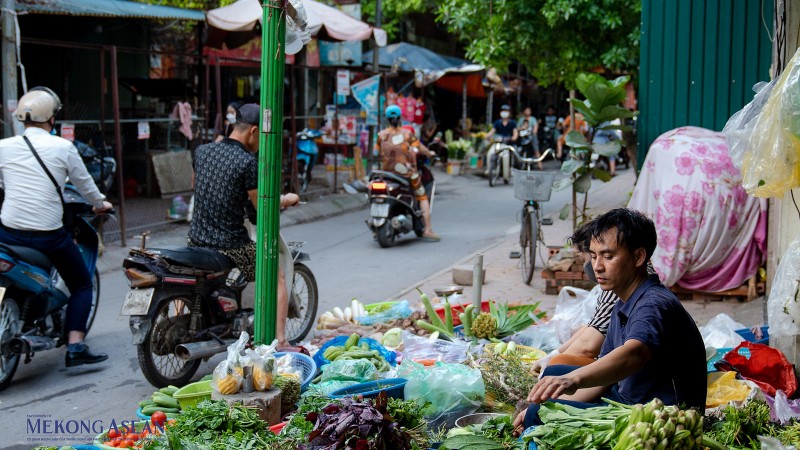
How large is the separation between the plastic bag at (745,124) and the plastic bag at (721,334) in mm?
1755

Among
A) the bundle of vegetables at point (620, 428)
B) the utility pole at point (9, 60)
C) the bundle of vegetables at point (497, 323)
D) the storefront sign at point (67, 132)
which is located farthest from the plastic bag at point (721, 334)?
the utility pole at point (9, 60)

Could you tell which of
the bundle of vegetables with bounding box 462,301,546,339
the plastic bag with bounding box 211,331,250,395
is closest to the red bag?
the bundle of vegetables with bounding box 462,301,546,339

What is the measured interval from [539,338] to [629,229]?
9.54 feet

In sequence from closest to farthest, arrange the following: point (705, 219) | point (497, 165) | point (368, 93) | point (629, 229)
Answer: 1. point (629, 229)
2. point (705, 219)
3. point (368, 93)
4. point (497, 165)

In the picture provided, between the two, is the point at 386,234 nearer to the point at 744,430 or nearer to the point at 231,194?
the point at 231,194

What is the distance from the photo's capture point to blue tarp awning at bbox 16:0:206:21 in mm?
10847

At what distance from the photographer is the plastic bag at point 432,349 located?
612cm

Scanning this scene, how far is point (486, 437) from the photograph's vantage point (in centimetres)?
388

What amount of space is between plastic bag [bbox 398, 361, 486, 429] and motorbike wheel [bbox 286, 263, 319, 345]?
2564 mm

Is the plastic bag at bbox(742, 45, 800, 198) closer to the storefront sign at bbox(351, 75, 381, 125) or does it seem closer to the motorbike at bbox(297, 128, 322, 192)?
the motorbike at bbox(297, 128, 322, 192)

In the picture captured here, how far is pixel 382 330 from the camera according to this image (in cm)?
710

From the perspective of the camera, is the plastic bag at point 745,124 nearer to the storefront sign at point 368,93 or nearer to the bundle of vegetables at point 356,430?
the bundle of vegetables at point 356,430

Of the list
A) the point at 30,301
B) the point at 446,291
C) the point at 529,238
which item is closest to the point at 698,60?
the point at 529,238

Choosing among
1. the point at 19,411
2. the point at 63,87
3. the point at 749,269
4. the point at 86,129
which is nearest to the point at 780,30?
the point at 749,269
